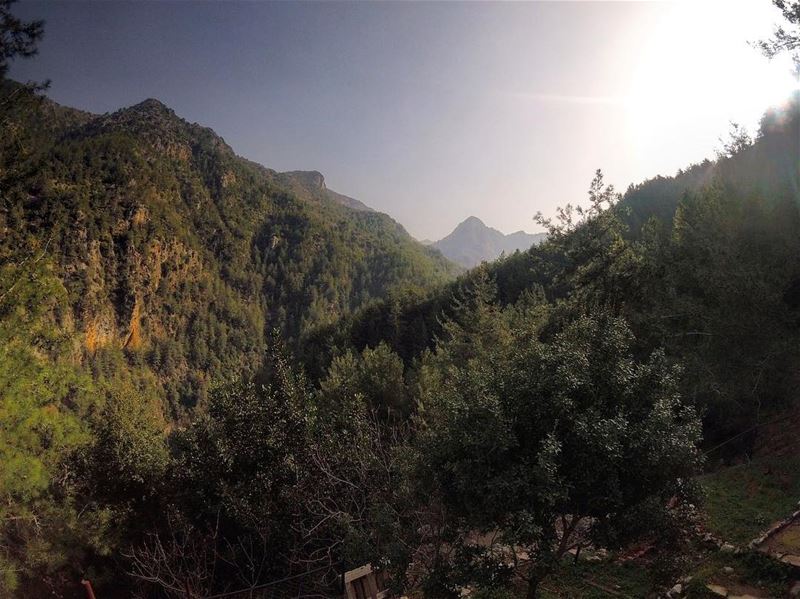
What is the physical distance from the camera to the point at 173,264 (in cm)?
14725

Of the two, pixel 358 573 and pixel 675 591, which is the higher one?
pixel 358 573

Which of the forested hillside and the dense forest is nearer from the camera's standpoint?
the dense forest

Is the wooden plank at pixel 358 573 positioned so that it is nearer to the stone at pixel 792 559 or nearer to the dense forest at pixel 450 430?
the dense forest at pixel 450 430

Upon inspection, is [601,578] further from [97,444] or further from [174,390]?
[174,390]

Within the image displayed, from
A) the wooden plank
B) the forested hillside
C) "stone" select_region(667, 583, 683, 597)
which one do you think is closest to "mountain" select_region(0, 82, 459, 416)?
the forested hillside

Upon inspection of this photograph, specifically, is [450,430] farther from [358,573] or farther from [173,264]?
[173,264]

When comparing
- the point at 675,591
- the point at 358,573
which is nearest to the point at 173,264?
the point at 358,573

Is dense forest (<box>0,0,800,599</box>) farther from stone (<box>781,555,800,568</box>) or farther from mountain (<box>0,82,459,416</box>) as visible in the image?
mountain (<box>0,82,459,416</box>)

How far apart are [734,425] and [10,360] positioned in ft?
74.2

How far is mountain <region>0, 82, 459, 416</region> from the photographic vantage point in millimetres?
116188

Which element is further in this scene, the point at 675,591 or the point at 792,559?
the point at 675,591

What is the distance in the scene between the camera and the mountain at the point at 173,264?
4574 inches

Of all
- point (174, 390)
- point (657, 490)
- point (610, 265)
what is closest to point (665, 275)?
point (610, 265)

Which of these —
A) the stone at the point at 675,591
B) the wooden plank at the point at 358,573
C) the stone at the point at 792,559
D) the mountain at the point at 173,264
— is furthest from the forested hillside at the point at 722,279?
the mountain at the point at 173,264
